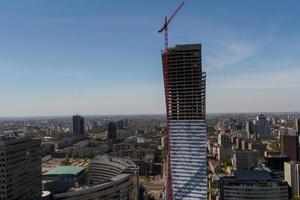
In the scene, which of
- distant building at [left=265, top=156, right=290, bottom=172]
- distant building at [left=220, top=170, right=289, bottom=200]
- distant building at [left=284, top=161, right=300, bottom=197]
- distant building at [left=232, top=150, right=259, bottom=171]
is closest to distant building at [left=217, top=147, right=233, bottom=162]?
distant building at [left=232, top=150, right=259, bottom=171]

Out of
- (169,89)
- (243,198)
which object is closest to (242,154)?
(243,198)

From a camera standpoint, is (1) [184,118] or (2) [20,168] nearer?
(2) [20,168]

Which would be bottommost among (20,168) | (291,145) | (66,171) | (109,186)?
(66,171)

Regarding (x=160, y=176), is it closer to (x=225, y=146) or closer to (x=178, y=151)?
(x=225, y=146)

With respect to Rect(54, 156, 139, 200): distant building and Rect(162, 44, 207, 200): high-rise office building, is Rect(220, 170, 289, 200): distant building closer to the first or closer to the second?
Rect(162, 44, 207, 200): high-rise office building

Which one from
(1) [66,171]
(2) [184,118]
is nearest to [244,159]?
(1) [66,171]

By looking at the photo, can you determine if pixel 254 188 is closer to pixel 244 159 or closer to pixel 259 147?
pixel 244 159
